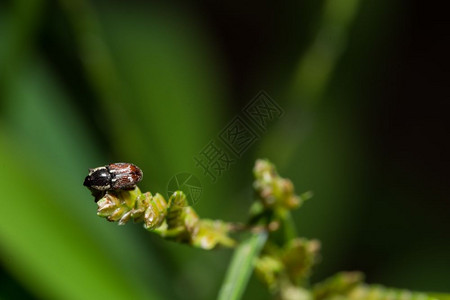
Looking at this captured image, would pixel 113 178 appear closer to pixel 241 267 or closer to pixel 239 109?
pixel 241 267

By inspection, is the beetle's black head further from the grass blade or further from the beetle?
the grass blade

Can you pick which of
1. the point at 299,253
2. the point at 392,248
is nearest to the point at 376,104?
the point at 392,248

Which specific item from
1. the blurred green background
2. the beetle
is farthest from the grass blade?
the blurred green background

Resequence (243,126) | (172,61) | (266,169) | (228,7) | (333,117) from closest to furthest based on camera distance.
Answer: (266,169) < (243,126) < (333,117) < (172,61) < (228,7)

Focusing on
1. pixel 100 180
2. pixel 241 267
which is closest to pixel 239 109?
pixel 241 267

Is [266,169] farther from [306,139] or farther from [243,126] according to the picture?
[306,139]

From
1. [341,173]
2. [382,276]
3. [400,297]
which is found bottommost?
[400,297]
